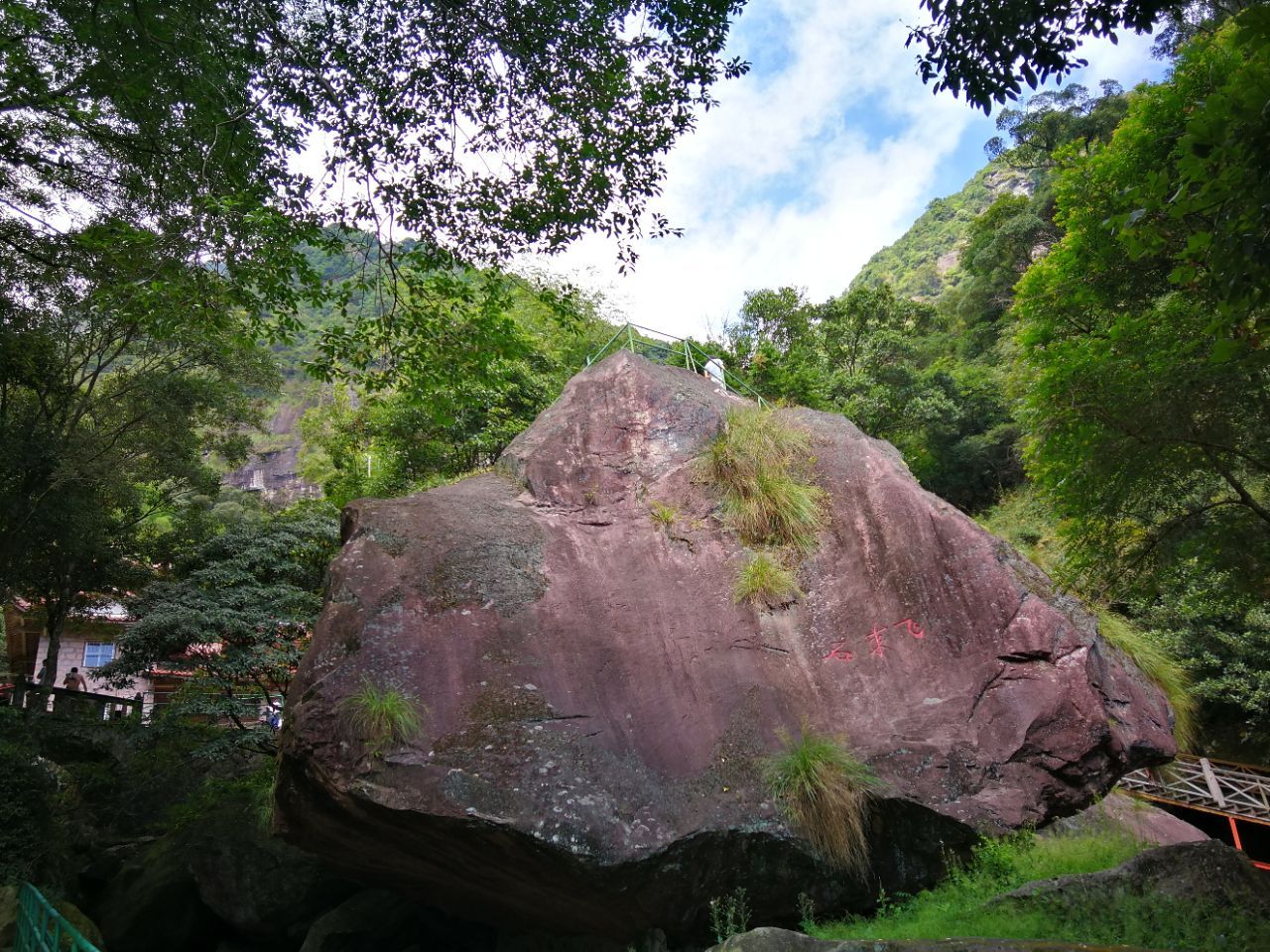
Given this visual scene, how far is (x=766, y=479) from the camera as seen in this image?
21.8 ft

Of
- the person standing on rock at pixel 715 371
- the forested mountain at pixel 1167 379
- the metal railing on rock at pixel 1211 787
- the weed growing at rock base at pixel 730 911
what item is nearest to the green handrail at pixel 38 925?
the weed growing at rock base at pixel 730 911

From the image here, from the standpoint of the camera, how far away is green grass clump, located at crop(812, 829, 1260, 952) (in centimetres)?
375

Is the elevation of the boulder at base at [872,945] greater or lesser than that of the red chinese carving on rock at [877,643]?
lesser

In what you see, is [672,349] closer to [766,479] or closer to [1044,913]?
[766,479]

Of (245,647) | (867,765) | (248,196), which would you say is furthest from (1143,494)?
(245,647)

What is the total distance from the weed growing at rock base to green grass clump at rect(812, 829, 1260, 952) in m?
0.47

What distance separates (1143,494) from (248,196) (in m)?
8.76

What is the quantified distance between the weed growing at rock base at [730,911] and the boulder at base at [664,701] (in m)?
0.09

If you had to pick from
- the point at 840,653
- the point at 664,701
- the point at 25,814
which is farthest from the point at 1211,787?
the point at 25,814

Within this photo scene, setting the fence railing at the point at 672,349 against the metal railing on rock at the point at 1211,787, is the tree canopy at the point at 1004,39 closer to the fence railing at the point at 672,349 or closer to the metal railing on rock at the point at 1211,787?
the fence railing at the point at 672,349

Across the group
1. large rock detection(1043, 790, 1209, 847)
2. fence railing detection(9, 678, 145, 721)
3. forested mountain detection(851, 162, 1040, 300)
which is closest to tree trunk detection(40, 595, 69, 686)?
fence railing detection(9, 678, 145, 721)

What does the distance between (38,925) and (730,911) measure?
397 centimetres

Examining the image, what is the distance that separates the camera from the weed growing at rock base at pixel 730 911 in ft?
15.8

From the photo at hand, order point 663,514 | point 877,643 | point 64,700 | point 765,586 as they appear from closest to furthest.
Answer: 1. point 877,643
2. point 765,586
3. point 663,514
4. point 64,700
